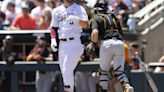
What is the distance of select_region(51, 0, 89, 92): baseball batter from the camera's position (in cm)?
1265

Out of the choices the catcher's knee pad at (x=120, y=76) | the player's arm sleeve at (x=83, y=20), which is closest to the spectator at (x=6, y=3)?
the player's arm sleeve at (x=83, y=20)

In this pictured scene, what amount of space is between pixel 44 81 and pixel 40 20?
9.05ft

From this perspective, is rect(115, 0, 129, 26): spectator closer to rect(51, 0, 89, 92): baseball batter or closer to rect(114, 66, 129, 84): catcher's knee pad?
rect(51, 0, 89, 92): baseball batter

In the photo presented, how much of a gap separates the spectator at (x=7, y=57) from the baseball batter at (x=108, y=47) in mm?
2824

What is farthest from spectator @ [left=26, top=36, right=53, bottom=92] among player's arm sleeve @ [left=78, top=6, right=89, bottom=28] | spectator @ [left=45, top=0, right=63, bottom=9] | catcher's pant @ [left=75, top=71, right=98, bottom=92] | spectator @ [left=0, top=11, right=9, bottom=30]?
spectator @ [left=45, top=0, right=63, bottom=9]

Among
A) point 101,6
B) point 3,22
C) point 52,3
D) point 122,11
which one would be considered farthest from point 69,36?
point 122,11

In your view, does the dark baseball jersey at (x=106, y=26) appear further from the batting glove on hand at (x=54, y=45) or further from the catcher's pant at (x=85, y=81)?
the catcher's pant at (x=85, y=81)

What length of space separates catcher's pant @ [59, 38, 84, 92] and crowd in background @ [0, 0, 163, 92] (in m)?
0.33

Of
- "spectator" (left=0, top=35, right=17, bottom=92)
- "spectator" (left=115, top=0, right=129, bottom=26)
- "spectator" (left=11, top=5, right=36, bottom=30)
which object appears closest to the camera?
"spectator" (left=0, top=35, right=17, bottom=92)

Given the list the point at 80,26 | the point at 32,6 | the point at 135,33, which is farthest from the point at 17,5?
the point at 80,26

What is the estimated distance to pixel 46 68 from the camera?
1477 centimetres

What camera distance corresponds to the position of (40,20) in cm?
Result: 1752

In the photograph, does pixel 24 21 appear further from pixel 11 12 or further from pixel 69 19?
pixel 69 19

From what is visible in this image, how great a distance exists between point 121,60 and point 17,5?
6.93 m
